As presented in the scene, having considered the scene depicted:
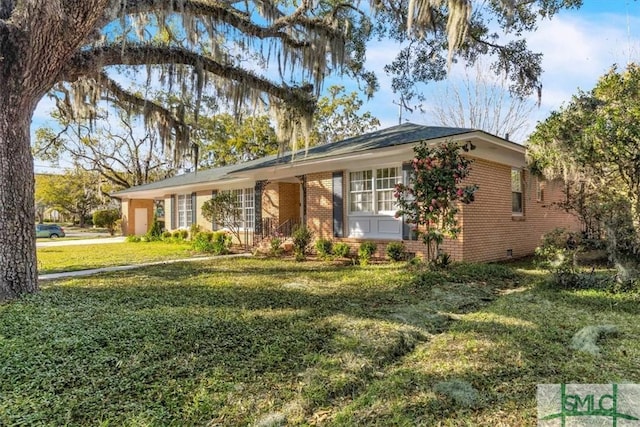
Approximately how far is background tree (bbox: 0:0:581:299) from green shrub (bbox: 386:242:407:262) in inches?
141

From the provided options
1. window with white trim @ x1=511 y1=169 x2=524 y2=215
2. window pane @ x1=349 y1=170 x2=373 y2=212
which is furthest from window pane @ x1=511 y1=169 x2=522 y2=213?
window pane @ x1=349 y1=170 x2=373 y2=212

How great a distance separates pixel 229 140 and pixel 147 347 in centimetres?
2568

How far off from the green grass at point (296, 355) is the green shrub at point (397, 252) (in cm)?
314

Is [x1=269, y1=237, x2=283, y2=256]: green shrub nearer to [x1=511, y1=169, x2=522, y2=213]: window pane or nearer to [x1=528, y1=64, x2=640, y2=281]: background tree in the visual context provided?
[x1=511, y1=169, x2=522, y2=213]: window pane

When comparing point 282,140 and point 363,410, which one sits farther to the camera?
point 282,140

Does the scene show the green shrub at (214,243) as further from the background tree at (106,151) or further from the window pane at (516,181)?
the background tree at (106,151)

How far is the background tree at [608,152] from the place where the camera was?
5.80 metres

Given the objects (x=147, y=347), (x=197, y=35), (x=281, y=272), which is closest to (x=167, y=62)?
(x=197, y=35)

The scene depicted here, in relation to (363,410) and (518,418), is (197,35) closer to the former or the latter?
(363,410)

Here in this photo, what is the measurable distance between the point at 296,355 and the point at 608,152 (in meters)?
5.75

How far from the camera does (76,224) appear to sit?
4612 centimetres

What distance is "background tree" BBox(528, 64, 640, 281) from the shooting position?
5805 mm

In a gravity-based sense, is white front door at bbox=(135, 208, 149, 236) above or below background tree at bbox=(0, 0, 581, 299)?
below

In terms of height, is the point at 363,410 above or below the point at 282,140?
below
